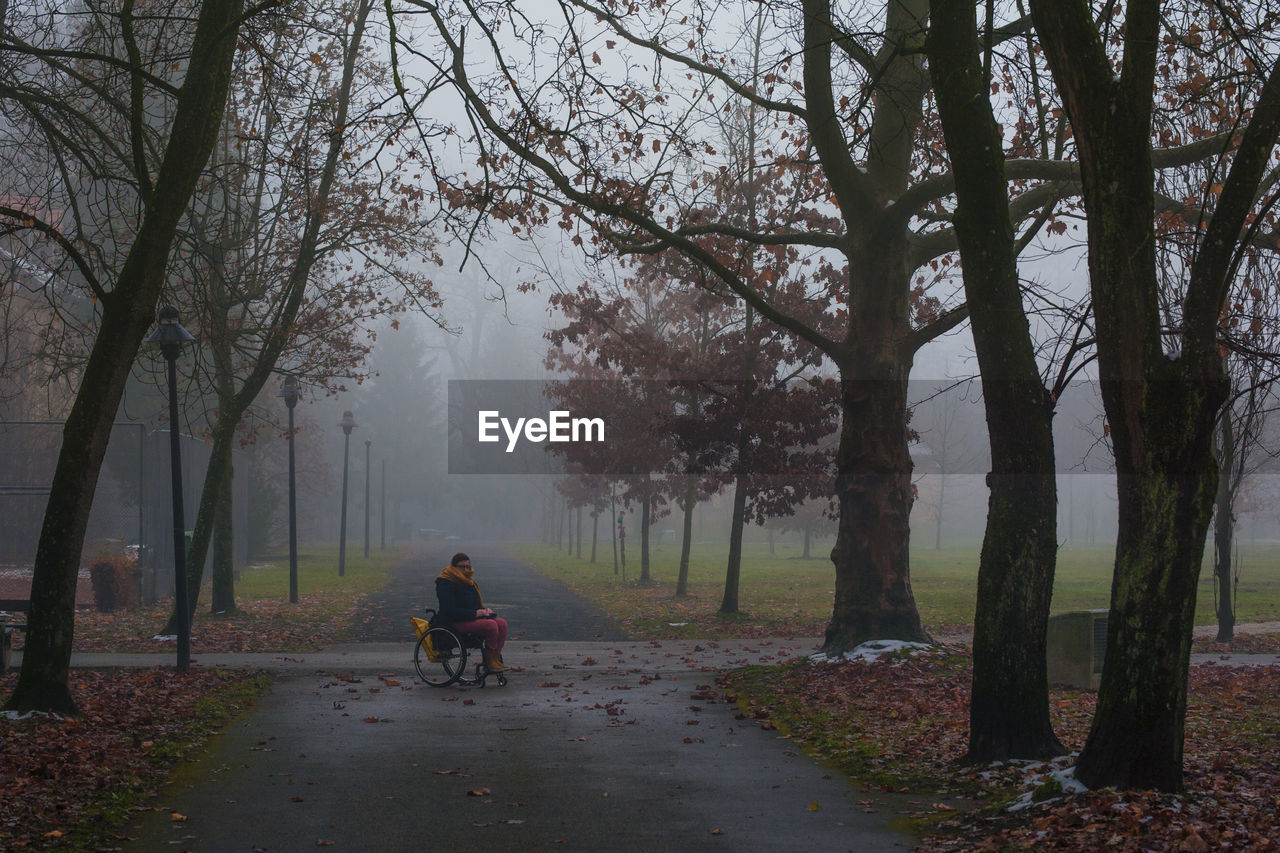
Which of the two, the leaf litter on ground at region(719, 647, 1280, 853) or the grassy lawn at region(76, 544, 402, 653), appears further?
the grassy lawn at region(76, 544, 402, 653)

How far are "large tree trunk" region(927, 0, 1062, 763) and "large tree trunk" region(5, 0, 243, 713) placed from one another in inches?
241

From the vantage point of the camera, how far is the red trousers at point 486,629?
14.1 meters

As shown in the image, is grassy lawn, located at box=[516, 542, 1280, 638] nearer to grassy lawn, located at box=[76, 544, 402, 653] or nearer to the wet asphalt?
grassy lawn, located at box=[76, 544, 402, 653]

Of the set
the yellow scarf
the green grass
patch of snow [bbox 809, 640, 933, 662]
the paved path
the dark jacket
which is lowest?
the green grass

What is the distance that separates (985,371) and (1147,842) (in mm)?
3434

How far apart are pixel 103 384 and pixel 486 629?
5.27m

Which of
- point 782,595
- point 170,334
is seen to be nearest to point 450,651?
point 170,334

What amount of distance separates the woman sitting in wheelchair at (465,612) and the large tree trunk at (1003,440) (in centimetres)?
681

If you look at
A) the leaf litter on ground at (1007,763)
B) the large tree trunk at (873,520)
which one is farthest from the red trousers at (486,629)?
the large tree trunk at (873,520)

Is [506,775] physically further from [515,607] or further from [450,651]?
[515,607]

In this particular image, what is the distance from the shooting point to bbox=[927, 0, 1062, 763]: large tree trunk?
8.56 metres

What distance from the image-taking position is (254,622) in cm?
2241

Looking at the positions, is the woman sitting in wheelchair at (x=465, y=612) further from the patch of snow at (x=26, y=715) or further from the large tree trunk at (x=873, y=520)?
the patch of snow at (x=26, y=715)

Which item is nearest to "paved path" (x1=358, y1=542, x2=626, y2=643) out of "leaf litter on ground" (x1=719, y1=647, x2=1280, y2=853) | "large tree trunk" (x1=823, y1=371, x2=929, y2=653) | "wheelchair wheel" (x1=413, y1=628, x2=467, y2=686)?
"wheelchair wheel" (x1=413, y1=628, x2=467, y2=686)
